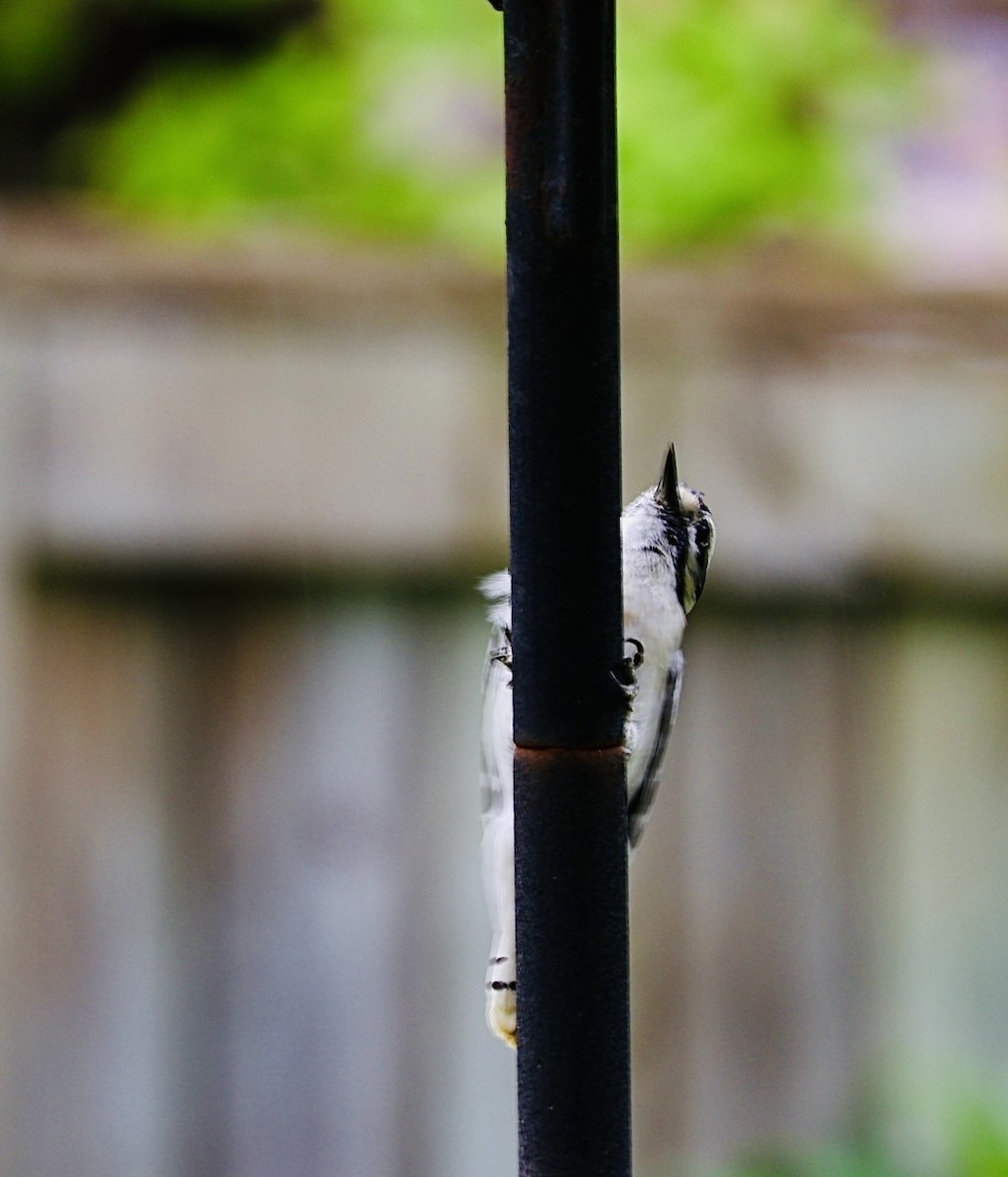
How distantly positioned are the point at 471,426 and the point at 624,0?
1531 mm

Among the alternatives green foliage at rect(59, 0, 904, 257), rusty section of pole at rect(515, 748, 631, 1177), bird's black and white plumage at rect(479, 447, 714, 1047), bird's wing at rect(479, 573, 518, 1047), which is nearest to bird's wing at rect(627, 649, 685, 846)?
bird's black and white plumage at rect(479, 447, 714, 1047)

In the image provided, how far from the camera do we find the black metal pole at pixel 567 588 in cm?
80

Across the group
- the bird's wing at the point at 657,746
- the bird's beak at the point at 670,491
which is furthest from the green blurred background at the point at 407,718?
the bird's beak at the point at 670,491

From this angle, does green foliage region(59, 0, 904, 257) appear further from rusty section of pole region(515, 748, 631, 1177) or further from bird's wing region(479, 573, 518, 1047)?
rusty section of pole region(515, 748, 631, 1177)

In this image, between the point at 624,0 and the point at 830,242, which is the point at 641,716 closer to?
the point at 830,242

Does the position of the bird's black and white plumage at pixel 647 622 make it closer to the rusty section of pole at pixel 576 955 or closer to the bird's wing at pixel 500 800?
the bird's wing at pixel 500 800

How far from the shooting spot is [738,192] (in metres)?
3.69

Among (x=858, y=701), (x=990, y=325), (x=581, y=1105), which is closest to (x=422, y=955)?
(x=858, y=701)

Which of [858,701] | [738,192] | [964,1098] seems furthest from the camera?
[738,192]

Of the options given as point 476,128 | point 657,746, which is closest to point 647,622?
point 657,746

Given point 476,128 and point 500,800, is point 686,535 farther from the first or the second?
point 476,128

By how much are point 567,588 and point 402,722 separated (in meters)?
2.08

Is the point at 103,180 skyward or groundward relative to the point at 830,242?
skyward

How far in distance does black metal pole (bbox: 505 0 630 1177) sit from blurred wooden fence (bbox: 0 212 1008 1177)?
6.53 ft
